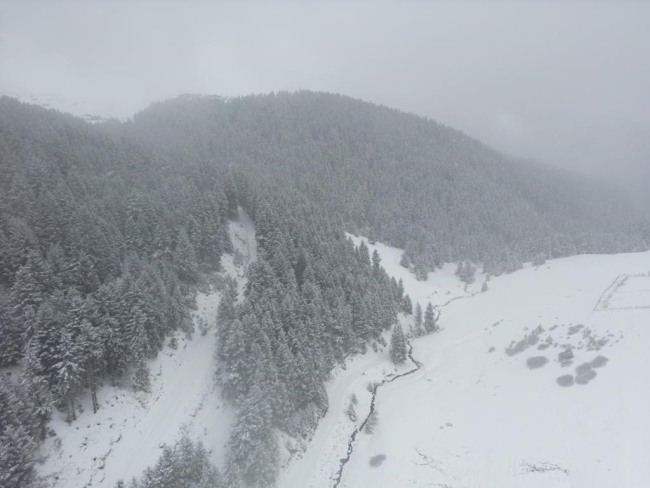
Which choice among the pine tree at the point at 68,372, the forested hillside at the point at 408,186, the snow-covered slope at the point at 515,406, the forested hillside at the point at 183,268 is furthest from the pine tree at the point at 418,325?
the pine tree at the point at 68,372

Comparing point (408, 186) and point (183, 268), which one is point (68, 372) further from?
point (408, 186)

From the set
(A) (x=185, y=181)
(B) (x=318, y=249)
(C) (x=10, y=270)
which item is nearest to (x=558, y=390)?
(B) (x=318, y=249)

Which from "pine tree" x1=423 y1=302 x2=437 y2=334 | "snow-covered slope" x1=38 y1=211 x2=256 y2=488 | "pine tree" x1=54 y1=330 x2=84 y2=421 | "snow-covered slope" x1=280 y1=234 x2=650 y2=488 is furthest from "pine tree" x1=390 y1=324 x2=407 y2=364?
"pine tree" x1=54 y1=330 x2=84 y2=421

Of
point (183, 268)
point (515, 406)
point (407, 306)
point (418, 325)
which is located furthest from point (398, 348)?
point (183, 268)

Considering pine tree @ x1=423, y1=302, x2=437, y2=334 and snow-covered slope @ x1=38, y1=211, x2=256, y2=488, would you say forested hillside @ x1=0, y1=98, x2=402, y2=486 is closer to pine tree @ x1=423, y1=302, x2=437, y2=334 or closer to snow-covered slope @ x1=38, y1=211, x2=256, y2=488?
snow-covered slope @ x1=38, y1=211, x2=256, y2=488

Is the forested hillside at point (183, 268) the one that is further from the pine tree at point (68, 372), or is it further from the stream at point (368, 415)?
the stream at point (368, 415)

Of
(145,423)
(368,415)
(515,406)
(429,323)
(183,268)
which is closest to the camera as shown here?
(145,423)

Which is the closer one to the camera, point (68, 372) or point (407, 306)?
point (68, 372)
